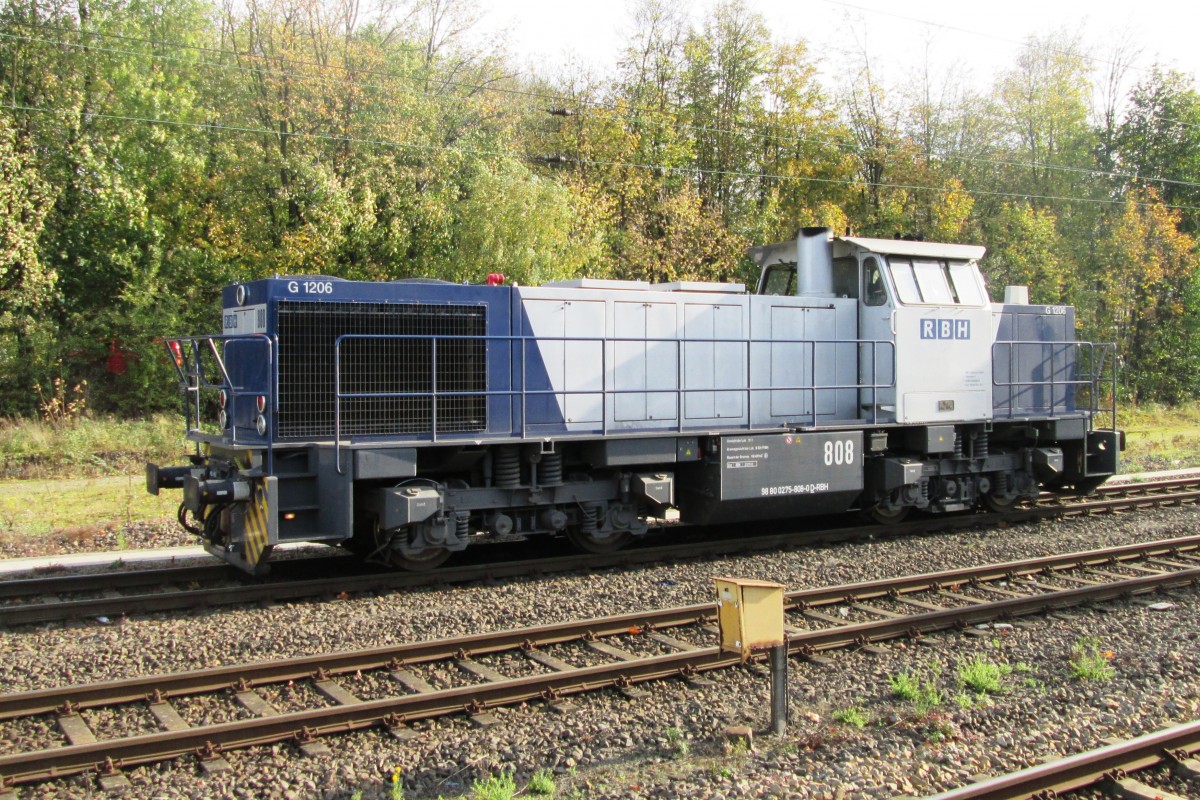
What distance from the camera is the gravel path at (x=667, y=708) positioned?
486cm

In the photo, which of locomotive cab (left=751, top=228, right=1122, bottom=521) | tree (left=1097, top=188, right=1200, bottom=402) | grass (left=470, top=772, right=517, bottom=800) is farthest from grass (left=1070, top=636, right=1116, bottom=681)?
tree (left=1097, top=188, right=1200, bottom=402)

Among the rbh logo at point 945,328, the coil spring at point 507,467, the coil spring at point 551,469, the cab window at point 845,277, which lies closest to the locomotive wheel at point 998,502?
the rbh logo at point 945,328

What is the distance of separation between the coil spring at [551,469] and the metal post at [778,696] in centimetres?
432

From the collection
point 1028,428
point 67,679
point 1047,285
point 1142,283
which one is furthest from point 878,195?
point 67,679

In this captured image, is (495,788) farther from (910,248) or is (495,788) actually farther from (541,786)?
(910,248)

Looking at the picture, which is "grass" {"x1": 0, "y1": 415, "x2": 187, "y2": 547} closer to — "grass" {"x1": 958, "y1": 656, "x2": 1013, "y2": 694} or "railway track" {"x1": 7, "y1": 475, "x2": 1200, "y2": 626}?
"railway track" {"x1": 7, "y1": 475, "x2": 1200, "y2": 626}

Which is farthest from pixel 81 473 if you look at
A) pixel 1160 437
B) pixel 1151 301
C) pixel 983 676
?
pixel 1151 301

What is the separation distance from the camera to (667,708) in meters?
5.89

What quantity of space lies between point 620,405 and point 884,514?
4018 mm

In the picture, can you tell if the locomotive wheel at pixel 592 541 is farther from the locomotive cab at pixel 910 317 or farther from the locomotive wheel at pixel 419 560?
the locomotive cab at pixel 910 317

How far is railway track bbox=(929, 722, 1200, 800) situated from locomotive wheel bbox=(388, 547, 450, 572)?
581cm

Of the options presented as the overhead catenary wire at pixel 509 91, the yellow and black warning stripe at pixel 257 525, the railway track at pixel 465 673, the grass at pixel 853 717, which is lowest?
the grass at pixel 853 717

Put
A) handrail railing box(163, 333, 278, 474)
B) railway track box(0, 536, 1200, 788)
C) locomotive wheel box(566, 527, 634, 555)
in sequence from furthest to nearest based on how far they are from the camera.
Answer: locomotive wheel box(566, 527, 634, 555) → handrail railing box(163, 333, 278, 474) → railway track box(0, 536, 1200, 788)

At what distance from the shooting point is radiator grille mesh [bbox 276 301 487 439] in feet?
28.7
